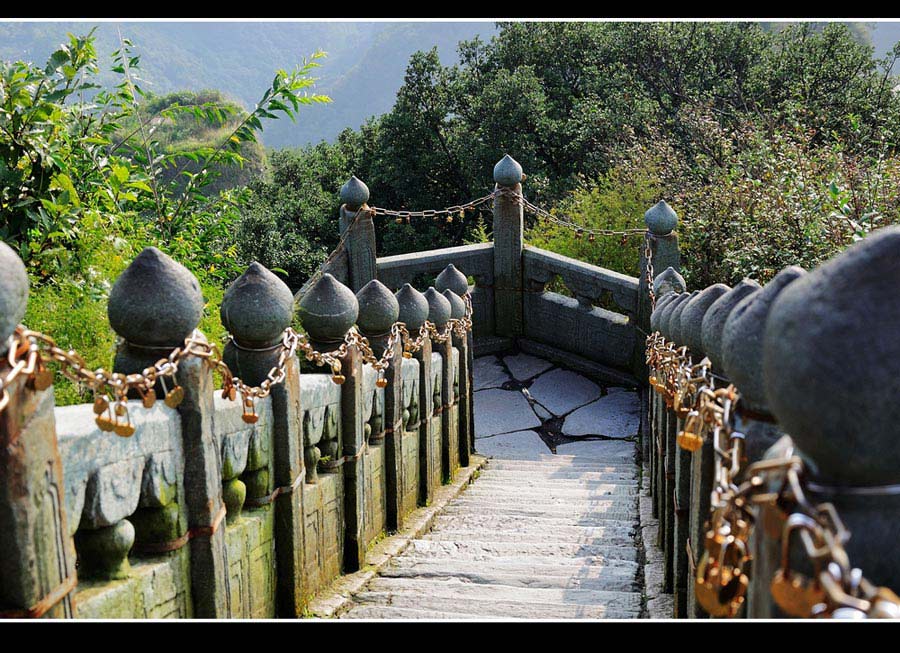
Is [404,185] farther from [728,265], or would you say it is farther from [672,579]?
[672,579]

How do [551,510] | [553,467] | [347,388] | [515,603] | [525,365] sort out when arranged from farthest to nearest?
1. [525,365]
2. [553,467]
3. [551,510]
4. [347,388]
5. [515,603]

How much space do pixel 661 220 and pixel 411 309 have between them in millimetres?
4413

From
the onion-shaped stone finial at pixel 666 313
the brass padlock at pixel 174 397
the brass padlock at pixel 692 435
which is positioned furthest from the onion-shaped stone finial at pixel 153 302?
the onion-shaped stone finial at pixel 666 313

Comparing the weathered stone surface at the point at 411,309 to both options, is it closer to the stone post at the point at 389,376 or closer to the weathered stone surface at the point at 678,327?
the stone post at the point at 389,376

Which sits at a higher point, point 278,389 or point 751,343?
point 751,343

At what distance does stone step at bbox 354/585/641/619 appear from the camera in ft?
13.4

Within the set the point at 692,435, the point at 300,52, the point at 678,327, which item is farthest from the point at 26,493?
the point at 300,52

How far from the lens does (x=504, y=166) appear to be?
10.5 meters

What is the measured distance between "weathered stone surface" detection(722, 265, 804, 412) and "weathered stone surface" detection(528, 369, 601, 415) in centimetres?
737

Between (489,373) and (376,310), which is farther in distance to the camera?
(489,373)

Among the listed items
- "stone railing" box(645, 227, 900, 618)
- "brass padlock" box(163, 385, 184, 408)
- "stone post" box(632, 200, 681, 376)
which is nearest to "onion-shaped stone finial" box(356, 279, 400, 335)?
"brass padlock" box(163, 385, 184, 408)

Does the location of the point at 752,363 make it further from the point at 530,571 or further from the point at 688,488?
the point at 530,571

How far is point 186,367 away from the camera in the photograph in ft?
9.38

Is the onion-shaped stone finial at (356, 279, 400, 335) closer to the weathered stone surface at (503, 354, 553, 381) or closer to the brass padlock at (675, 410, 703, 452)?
the brass padlock at (675, 410, 703, 452)
